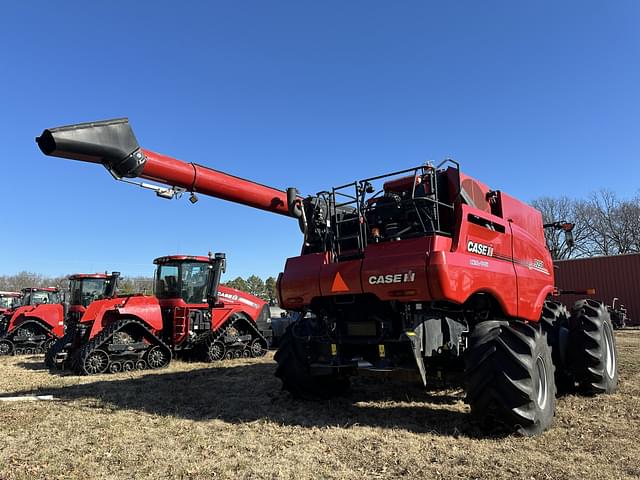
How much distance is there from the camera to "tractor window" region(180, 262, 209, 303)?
12445mm

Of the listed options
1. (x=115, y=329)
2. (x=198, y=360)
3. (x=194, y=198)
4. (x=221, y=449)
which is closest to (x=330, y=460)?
(x=221, y=449)

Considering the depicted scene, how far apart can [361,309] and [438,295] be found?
4.49 feet

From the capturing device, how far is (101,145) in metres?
6.08

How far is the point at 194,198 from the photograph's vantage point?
23.8 feet

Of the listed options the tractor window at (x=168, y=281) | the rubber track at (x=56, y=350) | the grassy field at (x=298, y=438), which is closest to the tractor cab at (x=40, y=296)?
the rubber track at (x=56, y=350)

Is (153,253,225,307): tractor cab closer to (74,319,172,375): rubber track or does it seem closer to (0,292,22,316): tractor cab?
(74,319,172,375): rubber track

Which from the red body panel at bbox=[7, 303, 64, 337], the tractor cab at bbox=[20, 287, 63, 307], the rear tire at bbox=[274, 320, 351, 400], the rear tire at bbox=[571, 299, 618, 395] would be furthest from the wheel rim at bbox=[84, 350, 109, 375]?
the tractor cab at bbox=[20, 287, 63, 307]

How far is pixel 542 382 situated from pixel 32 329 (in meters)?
16.3

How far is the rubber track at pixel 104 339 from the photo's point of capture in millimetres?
10312

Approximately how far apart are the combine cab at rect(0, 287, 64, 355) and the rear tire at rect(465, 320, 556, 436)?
51.0ft

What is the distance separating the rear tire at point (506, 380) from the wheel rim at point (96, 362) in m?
8.53

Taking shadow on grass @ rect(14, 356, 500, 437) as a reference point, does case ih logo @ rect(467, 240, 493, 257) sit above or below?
above

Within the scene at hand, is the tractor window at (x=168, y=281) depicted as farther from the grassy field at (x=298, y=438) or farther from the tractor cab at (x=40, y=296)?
the tractor cab at (x=40, y=296)

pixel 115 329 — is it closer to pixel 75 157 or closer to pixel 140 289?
pixel 140 289
